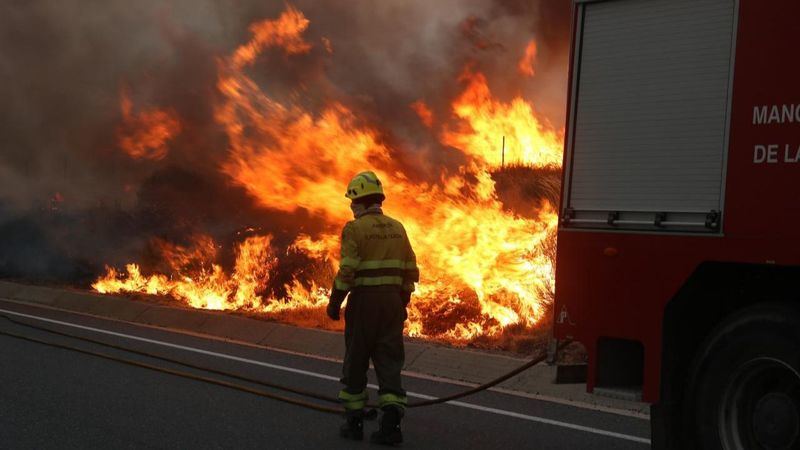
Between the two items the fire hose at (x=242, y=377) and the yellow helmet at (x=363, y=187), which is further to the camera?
the fire hose at (x=242, y=377)

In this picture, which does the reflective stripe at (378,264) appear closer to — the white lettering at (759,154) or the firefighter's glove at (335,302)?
the firefighter's glove at (335,302)

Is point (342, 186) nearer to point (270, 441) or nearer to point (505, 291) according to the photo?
point (505, 291)

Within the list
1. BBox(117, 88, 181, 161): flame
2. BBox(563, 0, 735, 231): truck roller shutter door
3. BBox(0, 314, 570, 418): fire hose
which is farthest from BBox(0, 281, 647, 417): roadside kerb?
BBox(117, 88, 181, 161): flame

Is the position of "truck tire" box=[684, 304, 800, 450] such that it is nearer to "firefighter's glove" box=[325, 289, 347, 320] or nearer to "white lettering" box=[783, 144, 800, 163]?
"white lettering" box=[783, 144, 800, 163]

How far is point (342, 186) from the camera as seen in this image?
1495 centimetres

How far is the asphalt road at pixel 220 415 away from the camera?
7.00 metres

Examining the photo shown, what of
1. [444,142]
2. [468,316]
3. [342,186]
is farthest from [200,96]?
[468,316]

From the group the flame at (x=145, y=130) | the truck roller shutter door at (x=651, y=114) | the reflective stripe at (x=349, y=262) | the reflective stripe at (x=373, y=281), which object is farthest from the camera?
the flame at (x=145, y=130)

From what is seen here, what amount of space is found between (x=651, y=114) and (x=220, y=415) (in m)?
3.98

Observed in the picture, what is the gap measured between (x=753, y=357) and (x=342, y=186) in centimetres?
1039

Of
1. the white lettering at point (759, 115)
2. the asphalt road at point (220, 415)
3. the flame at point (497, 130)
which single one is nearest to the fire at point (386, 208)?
the flame at point (497, 130)

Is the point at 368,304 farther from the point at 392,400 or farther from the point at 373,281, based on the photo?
the point at 392,400

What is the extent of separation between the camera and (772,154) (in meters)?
4.94

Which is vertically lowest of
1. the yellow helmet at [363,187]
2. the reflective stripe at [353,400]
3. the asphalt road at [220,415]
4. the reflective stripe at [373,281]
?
the asphalt road at [220,415]
